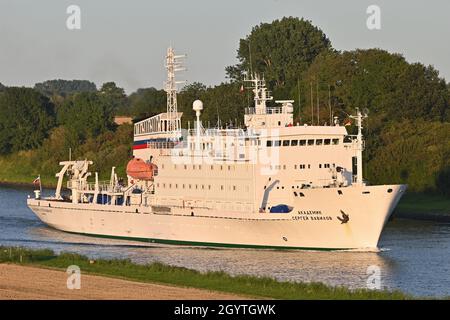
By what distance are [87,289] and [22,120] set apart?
3666 inches

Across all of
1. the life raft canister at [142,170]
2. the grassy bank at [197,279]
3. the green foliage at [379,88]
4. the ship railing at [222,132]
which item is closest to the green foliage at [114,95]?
the green foliage at [379,88]

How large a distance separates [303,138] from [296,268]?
8.84m

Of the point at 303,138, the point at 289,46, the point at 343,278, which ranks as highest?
the point at 289,46

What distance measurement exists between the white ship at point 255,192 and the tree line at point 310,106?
44.9ft

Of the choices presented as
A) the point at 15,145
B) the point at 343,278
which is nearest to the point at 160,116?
the point at 343,278

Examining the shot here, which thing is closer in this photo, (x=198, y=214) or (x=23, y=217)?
(x=198, y=214)

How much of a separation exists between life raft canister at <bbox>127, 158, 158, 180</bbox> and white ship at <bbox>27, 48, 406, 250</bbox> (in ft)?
0.17

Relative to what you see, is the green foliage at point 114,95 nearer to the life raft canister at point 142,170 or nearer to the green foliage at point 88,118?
Answer: the green foliage at point 88,118

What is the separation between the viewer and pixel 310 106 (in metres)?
92.8

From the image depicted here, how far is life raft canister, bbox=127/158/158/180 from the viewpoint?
2504 inches

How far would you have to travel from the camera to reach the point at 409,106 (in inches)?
3686
